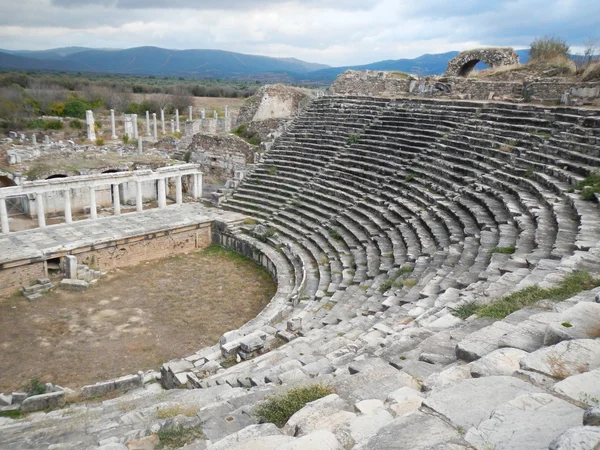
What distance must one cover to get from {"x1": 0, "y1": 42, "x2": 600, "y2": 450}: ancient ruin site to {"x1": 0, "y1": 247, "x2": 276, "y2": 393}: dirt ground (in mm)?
65

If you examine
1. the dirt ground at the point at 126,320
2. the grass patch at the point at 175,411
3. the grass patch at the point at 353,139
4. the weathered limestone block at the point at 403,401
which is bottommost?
the dirt ground at the point at 126,320

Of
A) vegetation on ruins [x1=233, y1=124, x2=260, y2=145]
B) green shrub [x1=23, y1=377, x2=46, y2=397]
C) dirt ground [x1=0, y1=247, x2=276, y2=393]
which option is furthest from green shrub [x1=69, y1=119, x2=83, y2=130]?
green shrub [x1=23, y1=377, x2=46, y2=397]

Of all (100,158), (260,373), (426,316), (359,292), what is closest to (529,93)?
(359,292)

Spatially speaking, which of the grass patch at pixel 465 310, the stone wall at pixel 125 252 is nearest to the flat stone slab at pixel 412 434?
the grass patch at pixel 465 310

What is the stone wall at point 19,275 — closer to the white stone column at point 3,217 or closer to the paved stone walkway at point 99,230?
the paved stone walkway at point 99,230

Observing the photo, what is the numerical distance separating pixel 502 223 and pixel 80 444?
8.53 m

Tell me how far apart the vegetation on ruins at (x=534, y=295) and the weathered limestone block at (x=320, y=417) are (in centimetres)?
252

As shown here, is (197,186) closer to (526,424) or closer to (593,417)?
(526,424)

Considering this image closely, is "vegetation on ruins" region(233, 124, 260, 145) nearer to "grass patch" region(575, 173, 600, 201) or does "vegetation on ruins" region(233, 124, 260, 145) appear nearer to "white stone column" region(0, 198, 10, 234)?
"white stone column" region(0, 198, 10, 234)

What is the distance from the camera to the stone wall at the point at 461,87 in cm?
1617

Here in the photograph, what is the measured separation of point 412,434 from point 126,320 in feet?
34.0

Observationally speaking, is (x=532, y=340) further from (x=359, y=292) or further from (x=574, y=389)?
(x=359, y=292)

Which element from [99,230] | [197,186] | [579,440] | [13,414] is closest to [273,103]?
[197,186]

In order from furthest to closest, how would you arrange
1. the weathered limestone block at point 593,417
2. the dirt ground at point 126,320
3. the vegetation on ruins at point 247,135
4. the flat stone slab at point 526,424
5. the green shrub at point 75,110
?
the green shrub at point 75,110 < the vegetation on ruins at point 247,135 < the dirt ground at point 126,320 < the flat stone slab at point 526,424 < the weathered limestone block at point 593,417
